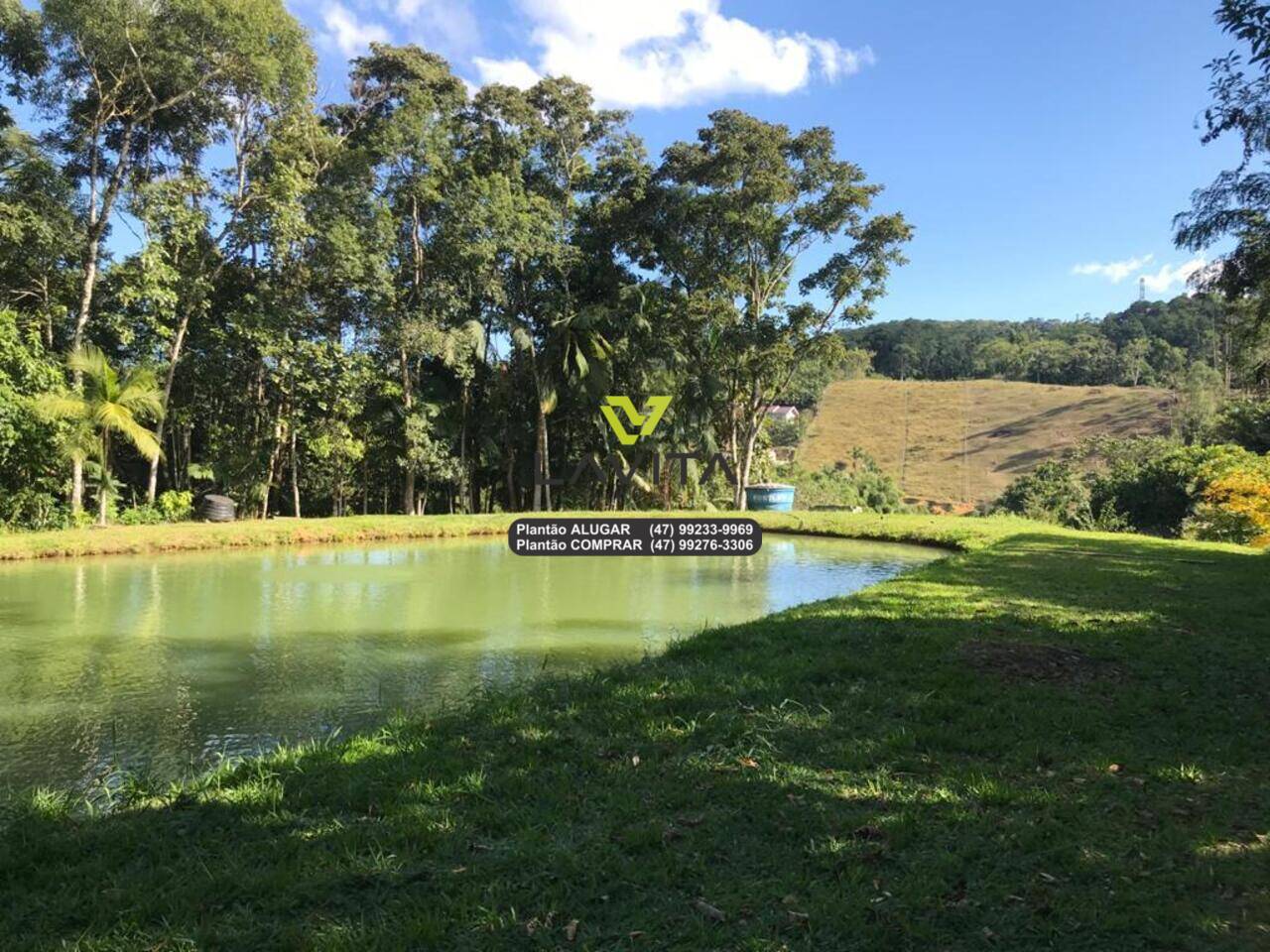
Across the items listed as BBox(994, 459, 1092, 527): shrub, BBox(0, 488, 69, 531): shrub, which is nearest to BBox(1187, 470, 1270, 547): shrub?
BBox(994, 459, 1092, 527): shrub

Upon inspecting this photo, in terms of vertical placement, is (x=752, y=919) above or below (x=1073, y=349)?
below

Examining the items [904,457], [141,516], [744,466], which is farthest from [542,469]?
[904,457]

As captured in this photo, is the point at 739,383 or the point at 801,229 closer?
the point at 801,229

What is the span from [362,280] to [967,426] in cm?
3938

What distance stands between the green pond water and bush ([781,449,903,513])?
39.7ft

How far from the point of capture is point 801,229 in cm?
1947

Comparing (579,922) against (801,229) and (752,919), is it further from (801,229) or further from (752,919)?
(801,229)

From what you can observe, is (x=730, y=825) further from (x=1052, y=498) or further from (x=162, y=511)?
(x=1052, y=498)

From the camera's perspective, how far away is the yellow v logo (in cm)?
1944

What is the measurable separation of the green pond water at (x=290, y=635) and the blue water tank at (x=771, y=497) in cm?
881

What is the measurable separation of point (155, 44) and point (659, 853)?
15969 millimetres

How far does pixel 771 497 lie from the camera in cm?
2114

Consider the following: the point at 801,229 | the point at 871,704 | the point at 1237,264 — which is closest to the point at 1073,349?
the point at 801,229

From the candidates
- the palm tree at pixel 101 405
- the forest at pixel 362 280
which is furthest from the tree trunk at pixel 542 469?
the palm tree at pixel 101 405
